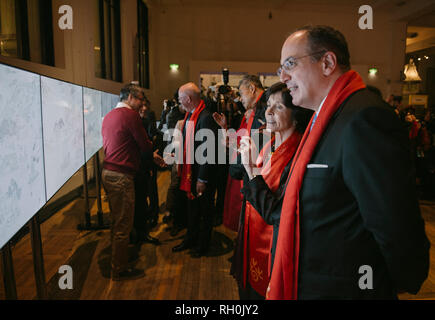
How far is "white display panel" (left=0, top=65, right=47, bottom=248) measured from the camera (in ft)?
3.58

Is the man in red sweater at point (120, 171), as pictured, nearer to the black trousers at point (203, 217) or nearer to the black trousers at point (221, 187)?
the black trousers at point (203, 217)

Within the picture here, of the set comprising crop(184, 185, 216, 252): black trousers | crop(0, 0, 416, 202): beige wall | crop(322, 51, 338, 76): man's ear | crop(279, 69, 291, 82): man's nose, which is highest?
crop(0, 0, 416, 202): beige wall

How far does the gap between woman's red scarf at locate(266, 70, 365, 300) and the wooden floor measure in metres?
1.36

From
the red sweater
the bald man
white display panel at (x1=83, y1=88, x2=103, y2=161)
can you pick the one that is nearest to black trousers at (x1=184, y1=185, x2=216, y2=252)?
the bald man

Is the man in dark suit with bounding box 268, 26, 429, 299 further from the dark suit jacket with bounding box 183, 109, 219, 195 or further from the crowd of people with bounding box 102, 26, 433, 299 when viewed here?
the dark suit jacket with bounding box 183, 109, 219, 195

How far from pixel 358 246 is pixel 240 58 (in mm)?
9193

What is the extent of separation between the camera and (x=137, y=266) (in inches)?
101

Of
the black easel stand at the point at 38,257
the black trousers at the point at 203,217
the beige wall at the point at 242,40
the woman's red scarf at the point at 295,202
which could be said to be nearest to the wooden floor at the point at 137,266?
the black trousers at the point at 203,217

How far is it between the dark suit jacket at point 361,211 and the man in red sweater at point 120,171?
5.85ft

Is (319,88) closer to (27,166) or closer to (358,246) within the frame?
(358,246)

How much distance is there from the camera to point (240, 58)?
924 cm

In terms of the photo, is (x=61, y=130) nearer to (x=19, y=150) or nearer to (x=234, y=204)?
(x=19, y=150)

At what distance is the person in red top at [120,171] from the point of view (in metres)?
2.30
